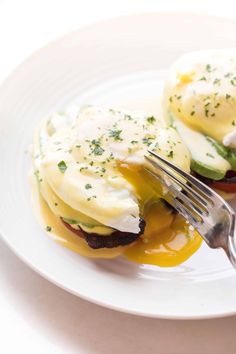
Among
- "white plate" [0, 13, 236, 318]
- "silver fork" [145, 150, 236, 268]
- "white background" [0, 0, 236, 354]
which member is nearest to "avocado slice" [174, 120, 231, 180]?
"silver fork" [145, 150, 236, 268]

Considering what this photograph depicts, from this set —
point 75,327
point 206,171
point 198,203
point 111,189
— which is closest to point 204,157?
point 206,171

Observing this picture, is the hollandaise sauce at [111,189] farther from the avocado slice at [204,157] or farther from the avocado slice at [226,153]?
the avocado slice at [226,153]

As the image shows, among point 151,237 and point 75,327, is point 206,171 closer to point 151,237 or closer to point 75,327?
point 151,237

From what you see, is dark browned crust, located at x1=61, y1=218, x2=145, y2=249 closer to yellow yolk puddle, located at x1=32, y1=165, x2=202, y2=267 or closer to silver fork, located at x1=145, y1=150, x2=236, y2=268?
yellow yolk puddle, located at x1=32, y1=165, x2=202, y2=267

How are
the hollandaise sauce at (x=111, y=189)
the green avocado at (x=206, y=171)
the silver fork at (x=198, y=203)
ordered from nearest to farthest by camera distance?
1. the silver fork at (x=198, y=203)
2. the hollandaise sauce at (x=111, y=189)
3. the green avocado at (x=206, y=171)

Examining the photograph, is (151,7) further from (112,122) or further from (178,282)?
(178,282)

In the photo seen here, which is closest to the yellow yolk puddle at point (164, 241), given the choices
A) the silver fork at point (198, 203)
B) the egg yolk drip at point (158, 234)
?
the egg yolk drip at point (158, 234)

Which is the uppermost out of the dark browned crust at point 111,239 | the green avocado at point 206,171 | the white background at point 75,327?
the green avocado at point 206,171
